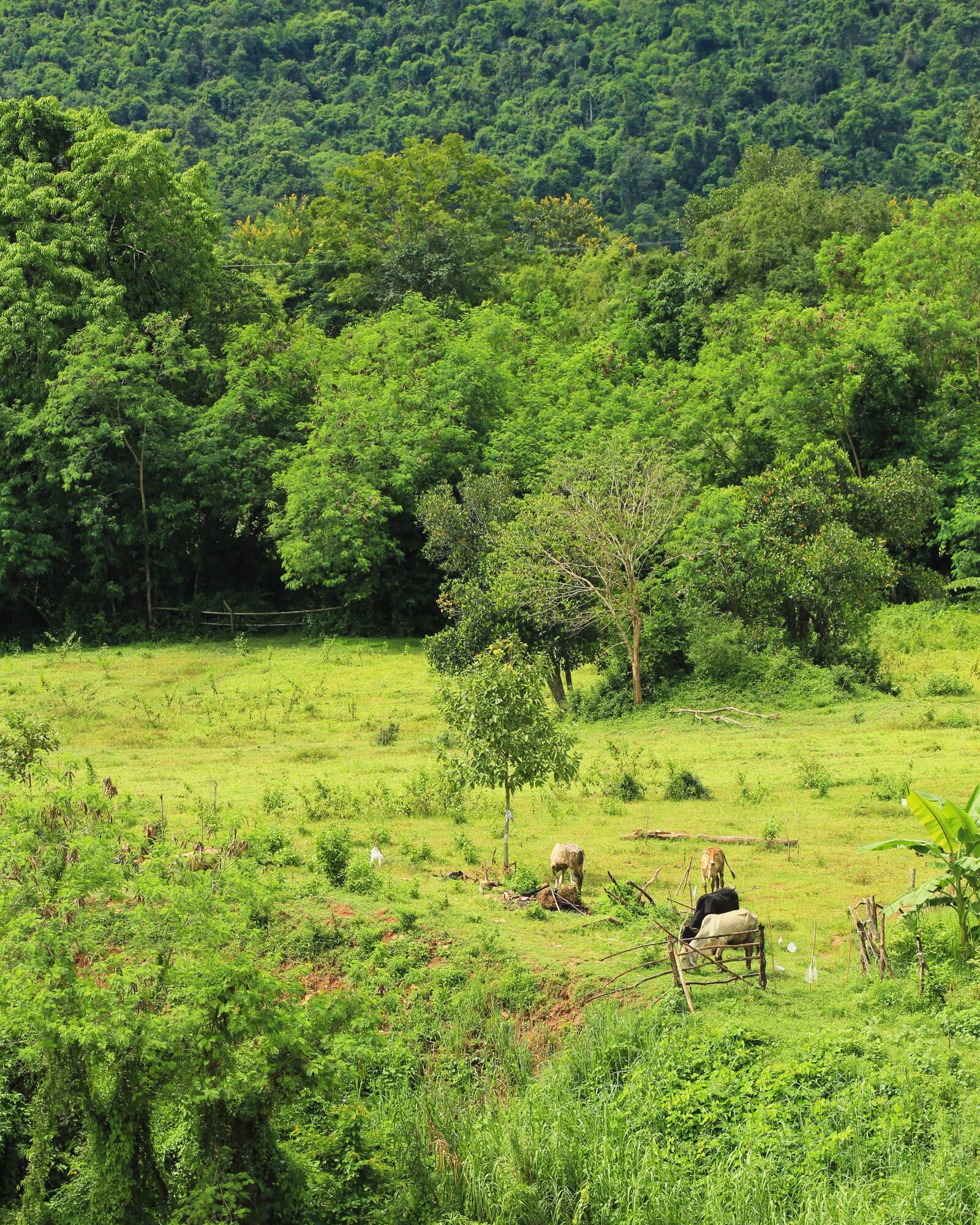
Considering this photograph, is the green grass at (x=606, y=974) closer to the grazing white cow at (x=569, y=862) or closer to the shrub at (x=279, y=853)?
the shrub at (x=279, y=853)

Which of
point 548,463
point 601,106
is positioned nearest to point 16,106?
point 548,463

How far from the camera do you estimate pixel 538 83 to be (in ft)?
304

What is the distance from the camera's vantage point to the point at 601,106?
88.9 m

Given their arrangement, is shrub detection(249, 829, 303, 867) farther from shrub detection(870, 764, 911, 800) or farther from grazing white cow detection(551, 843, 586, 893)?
shrub detection(870, 764, 911, 800)

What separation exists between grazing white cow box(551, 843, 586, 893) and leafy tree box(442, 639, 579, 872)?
946 mm

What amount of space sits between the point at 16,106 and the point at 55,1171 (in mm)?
33662

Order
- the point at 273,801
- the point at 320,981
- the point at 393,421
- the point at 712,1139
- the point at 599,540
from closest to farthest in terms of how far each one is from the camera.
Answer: the point at 712,1139 → the point at 320,981 → the point at 273,801 → the point at 599,540 → the point at 393,421

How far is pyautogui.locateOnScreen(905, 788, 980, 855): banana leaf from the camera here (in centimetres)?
1212

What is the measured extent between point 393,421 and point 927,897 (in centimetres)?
2665

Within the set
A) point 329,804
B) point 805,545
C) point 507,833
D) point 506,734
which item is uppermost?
point 805,545

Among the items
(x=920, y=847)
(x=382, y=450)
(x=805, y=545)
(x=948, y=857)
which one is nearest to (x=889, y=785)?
(x=948, y=857)

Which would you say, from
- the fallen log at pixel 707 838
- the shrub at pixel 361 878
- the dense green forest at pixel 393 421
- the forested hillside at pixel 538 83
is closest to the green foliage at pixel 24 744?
the shrub at pixel 361 878

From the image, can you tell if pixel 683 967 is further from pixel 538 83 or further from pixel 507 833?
pixel 538 83

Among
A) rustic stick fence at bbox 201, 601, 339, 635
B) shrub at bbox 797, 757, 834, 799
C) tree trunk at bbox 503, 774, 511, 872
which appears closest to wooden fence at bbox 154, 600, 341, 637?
rustic stick fence at bbox 201, 601, 339, 635
